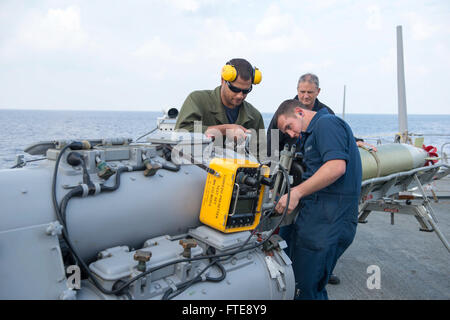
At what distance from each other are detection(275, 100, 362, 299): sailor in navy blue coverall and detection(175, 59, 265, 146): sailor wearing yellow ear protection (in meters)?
0.42

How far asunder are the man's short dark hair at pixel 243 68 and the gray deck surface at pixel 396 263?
2.29 m

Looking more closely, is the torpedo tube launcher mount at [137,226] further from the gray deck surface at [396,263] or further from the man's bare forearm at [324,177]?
the gray deck surface at [396,263]

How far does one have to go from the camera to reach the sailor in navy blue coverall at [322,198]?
7.72 ft

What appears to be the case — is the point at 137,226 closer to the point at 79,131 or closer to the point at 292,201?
the point at 292,201

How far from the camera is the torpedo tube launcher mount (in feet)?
4.89

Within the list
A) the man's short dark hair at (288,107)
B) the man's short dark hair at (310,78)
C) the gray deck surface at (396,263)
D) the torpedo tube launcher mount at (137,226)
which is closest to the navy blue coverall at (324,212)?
the man's short dark hair at (288,107)

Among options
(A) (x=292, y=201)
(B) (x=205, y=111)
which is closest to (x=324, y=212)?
(A) (x=292, y=201)

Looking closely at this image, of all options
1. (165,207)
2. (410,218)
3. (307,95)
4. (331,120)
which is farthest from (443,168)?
(165,207)

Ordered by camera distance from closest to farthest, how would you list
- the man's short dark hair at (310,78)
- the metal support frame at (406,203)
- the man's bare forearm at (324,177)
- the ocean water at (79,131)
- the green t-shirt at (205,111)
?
the man's bare forearm at (324,177) → the green t-shirt at (205,111) → the man's short dark hair at (310,78) → the metal support frame at (406,203) → the ocean water at (79,131)

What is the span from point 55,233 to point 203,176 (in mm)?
979

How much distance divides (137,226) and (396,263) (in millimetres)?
3580

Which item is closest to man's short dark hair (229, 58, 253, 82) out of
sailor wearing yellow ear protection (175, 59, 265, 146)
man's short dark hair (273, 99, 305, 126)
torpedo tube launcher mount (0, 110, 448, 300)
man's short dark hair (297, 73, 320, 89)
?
sailor wearing yellow ear protection (175, 59, 265, 146)

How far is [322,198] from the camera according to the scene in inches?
98.6

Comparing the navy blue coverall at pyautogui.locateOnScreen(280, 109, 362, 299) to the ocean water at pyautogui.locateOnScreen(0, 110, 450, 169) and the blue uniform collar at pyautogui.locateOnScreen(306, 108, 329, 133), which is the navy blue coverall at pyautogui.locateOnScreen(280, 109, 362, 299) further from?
the ocean water at pyautogui.locateOnScreen(0, 110, 450, 169)
